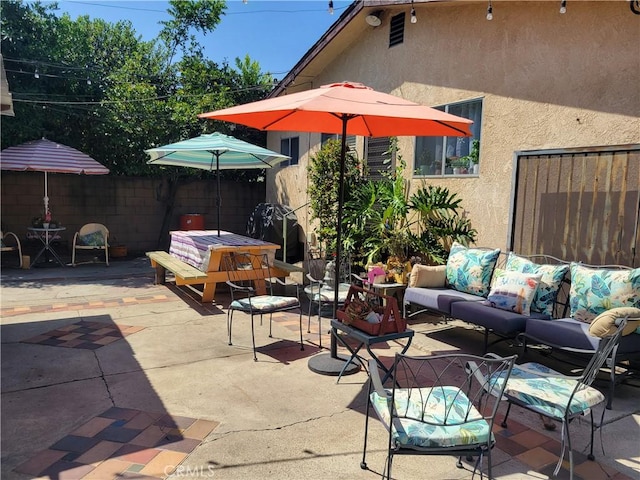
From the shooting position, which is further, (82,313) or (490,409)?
(82,313)

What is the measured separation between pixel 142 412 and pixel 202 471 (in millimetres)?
918

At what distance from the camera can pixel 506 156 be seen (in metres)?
5.64

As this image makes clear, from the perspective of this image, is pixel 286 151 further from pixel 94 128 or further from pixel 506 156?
pixel 506 156

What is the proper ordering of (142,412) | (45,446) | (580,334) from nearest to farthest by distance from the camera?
(45,446), (142,412), (580,334)

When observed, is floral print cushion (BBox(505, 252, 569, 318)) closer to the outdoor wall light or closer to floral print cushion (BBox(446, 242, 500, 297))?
floral print cushion (BBox(446, 242, 500, 297))

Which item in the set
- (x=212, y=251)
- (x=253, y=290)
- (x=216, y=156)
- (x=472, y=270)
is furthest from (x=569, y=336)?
(x=216, y=156)

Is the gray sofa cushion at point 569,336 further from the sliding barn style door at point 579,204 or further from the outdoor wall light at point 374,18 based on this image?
the outdoor wall light at point 374,18

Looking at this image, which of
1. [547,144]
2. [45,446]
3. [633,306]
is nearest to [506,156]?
[547,144]

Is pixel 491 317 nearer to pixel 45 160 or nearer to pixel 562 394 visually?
pixel 562 394

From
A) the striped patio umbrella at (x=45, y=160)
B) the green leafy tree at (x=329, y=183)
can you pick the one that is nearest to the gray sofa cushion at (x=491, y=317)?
the green leafy tree at (x=329, y=183)

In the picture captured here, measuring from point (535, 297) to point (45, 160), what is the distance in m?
8.43

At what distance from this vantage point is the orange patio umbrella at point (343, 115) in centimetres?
344

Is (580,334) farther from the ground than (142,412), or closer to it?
farther from the ground

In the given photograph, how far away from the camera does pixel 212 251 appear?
6336 mm
